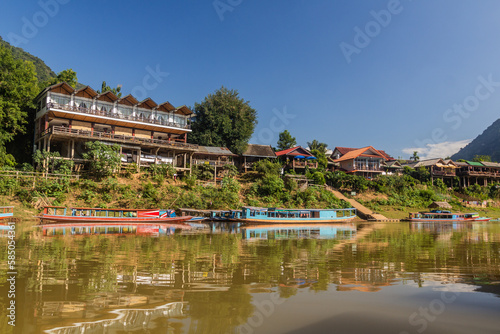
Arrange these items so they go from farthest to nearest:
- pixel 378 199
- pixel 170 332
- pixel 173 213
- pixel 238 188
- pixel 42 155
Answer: pixel 378 199
pixel 238 188
pixel 42 155
pixel 173 213
pixel 170 332

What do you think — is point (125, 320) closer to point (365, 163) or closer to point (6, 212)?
point (6, 212)

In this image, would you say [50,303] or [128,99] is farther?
[128,99]

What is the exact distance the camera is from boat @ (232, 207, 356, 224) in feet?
101

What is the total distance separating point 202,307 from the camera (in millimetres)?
5773

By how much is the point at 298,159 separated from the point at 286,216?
18022 mm

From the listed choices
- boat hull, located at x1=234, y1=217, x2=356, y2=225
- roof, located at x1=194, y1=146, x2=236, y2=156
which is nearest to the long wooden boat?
boat hull, located at x1=234, y1=217, x2=356, y2=225

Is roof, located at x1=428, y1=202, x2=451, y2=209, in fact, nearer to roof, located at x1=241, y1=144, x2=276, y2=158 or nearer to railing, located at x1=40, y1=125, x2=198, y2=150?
roof, located at x1=241, y1=144, x2=276, y2=158

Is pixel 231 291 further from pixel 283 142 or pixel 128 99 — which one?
pixel 283 142

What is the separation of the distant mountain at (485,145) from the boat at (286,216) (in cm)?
11761

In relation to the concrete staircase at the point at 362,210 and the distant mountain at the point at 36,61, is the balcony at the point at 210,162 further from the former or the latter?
the distant mountain at the point at 36,61

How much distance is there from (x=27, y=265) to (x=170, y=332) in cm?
642

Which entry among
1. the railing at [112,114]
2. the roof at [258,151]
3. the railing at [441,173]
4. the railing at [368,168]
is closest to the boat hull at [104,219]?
the railing at [112,114]

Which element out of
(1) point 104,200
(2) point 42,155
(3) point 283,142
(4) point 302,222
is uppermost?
(3) point 283,142

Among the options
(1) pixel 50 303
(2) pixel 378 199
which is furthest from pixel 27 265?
(2) pixel 378 199
